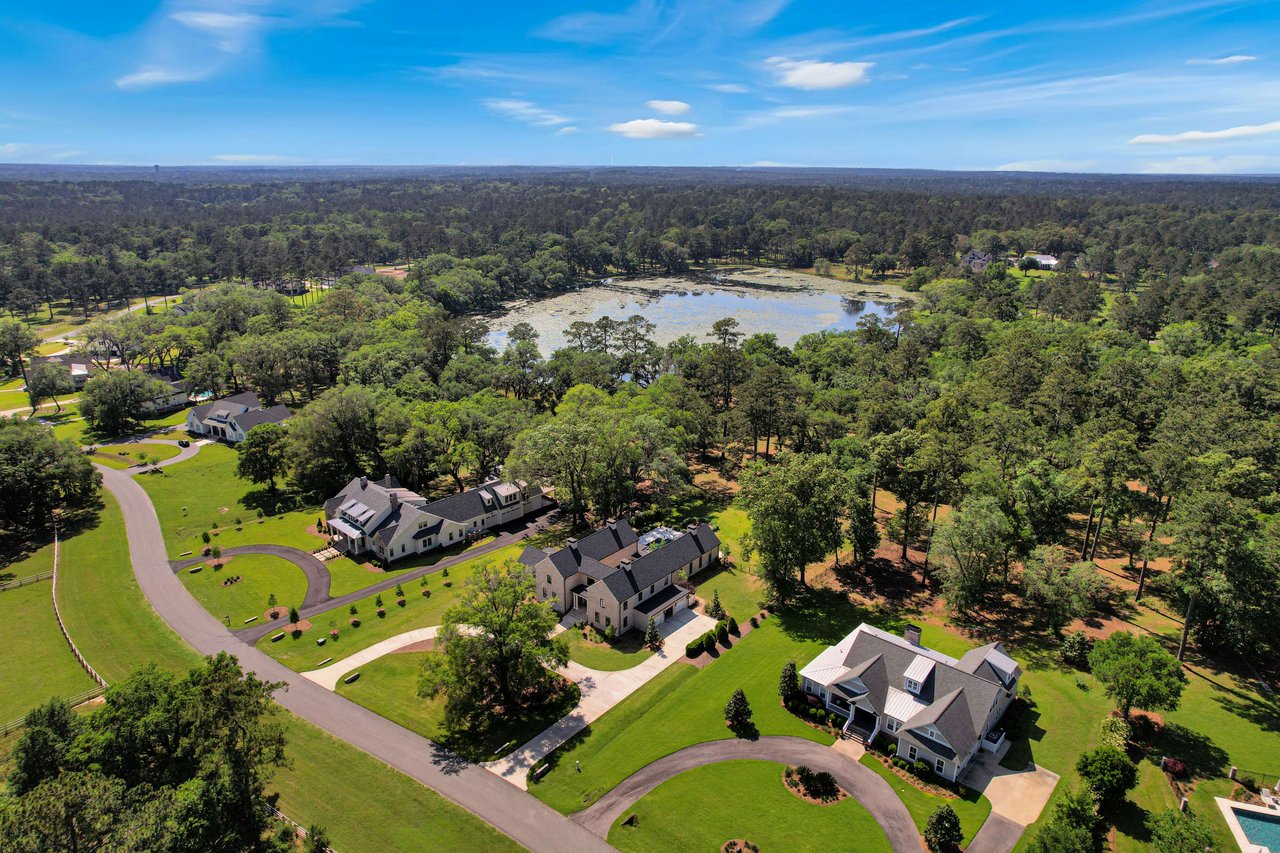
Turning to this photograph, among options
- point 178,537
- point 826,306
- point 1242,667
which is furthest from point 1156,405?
point 178,537

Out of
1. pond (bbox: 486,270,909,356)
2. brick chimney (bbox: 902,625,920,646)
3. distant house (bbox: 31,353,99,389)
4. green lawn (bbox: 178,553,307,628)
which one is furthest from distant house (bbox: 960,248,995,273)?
distant house (bbox: 31,353,99,389)

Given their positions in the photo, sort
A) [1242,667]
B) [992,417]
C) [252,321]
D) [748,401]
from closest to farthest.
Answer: [1242,667] → [992,417] → [748,401] → [252,321]

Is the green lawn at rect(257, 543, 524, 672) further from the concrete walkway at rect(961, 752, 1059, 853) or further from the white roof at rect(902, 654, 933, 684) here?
the concrete walkway at rect(961, 752, 1059, 853)

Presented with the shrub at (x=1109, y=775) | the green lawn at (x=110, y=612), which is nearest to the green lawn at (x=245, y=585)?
the green lawn at (x=110, y=612)

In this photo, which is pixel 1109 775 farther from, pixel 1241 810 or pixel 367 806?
pixel 367 806

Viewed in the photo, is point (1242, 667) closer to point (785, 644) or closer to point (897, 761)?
point (897, 761)

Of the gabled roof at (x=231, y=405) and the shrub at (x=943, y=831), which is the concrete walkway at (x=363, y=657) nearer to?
the shrub at (x=943, y=831)
